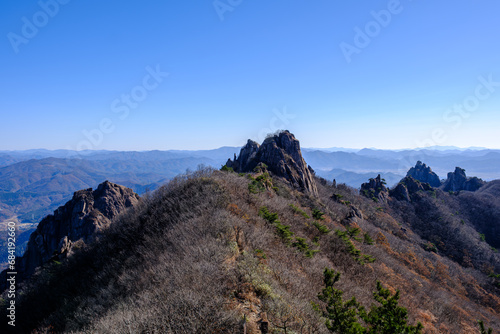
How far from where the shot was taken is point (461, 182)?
134 m

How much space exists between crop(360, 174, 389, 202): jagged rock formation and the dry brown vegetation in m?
65.2

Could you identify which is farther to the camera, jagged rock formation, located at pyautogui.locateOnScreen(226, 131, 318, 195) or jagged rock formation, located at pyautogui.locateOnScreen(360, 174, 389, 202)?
jagged rock formation, located at pyautogui.locateOnScreen(360, 174, 389, 202)

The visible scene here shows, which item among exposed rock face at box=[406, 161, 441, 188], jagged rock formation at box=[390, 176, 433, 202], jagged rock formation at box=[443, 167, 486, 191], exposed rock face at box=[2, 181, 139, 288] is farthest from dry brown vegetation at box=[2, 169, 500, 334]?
exposed rock face at box=[406, 161, 441, 188]

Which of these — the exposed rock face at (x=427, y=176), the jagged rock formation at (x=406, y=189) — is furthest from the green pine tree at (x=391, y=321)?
the exposed rock face at (x=427, y=176)

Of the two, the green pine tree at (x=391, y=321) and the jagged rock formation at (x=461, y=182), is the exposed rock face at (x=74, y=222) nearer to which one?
the green pine tree at (x=391, y=321)

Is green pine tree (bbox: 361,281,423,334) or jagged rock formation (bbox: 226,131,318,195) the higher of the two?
jagged rock formation (bbox: 226,131,318,195)

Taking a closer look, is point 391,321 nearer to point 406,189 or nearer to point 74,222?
point 74,222

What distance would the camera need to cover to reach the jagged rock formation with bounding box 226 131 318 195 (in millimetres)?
52969

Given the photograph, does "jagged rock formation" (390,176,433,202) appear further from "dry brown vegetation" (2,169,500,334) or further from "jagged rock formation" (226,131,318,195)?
"dry brown vegetation" (2,169,500,334)

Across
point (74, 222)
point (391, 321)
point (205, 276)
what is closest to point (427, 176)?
point (391, 321)

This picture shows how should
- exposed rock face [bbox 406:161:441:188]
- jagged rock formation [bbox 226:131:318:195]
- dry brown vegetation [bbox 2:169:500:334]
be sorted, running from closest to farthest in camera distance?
dry brown vegetation [bbox 2:169:500:334]
jagged rock formation [bbox 226:131:318:195]
exposed rock face [bbox 406:161:441:188]

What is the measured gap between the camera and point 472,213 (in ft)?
312

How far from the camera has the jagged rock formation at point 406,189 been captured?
3708 inches

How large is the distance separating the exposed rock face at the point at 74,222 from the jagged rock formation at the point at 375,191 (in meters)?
84.6
